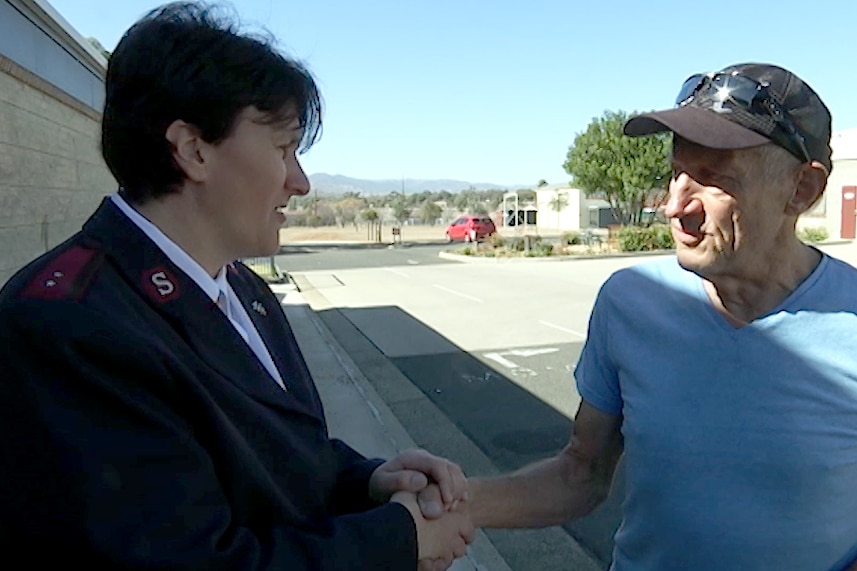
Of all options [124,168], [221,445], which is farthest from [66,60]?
[221,445]

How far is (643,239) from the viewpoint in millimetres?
29453

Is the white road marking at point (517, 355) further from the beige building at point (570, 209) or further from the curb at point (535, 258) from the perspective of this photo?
the beige building at point (570, 209)

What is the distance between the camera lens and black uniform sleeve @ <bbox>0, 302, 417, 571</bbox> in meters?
0.97

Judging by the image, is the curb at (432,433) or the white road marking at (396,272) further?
the white road marking at (396,272)

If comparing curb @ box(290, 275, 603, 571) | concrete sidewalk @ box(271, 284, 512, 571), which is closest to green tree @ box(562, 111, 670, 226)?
curb @ box(290, 275, 603, 571)

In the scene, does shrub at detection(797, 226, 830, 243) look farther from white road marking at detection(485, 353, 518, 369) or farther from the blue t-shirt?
the blue t-shirt

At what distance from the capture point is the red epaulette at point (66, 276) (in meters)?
1.05

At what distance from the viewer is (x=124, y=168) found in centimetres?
132

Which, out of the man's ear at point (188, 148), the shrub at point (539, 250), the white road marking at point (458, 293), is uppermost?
Result: the man's ear at point (188, 148)

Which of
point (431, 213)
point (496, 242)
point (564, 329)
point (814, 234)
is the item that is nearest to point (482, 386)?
point (564, 329)

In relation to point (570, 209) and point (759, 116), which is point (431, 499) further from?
point (570, 209)

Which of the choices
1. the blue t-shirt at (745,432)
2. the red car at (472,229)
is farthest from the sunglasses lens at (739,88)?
the red car at (472,229)

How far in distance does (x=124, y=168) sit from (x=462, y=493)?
930mm

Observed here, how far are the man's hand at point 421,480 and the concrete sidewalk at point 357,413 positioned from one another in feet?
8.46
